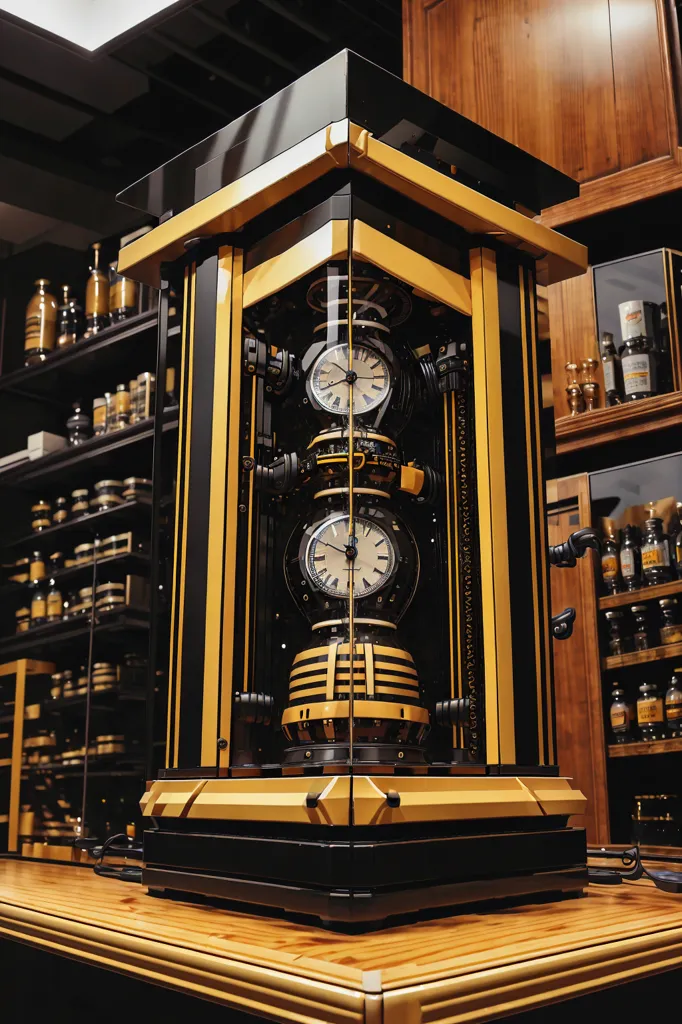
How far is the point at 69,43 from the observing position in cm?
166

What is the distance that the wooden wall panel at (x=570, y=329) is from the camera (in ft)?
5.91

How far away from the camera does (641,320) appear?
5.69 ft

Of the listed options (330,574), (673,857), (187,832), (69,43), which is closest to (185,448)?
(330,574)

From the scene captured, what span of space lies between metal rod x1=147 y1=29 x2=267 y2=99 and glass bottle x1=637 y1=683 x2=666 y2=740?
5.37 feet

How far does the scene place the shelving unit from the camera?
2184 mm

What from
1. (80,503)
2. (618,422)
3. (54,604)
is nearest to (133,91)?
(80,503)

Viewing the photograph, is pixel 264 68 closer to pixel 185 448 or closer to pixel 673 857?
pixel 185 448

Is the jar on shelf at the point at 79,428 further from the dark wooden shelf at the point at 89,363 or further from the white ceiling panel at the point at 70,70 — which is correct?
the white ceiling panel at the point at 70,70

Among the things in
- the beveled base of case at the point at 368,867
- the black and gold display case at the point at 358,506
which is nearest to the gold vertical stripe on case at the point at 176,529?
the black and gold display case at the point at 358,506

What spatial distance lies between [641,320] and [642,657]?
1.86ft

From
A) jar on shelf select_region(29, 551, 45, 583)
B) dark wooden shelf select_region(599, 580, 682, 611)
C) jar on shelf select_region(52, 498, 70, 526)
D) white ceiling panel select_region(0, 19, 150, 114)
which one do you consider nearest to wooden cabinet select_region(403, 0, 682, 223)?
dark wooden shelf select_region(599, 580, 682, 611)

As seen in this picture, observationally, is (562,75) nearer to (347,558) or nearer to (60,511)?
(347,558)

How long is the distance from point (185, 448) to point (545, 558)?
1.33 ft

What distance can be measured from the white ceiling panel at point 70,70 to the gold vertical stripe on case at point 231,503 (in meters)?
1.42
